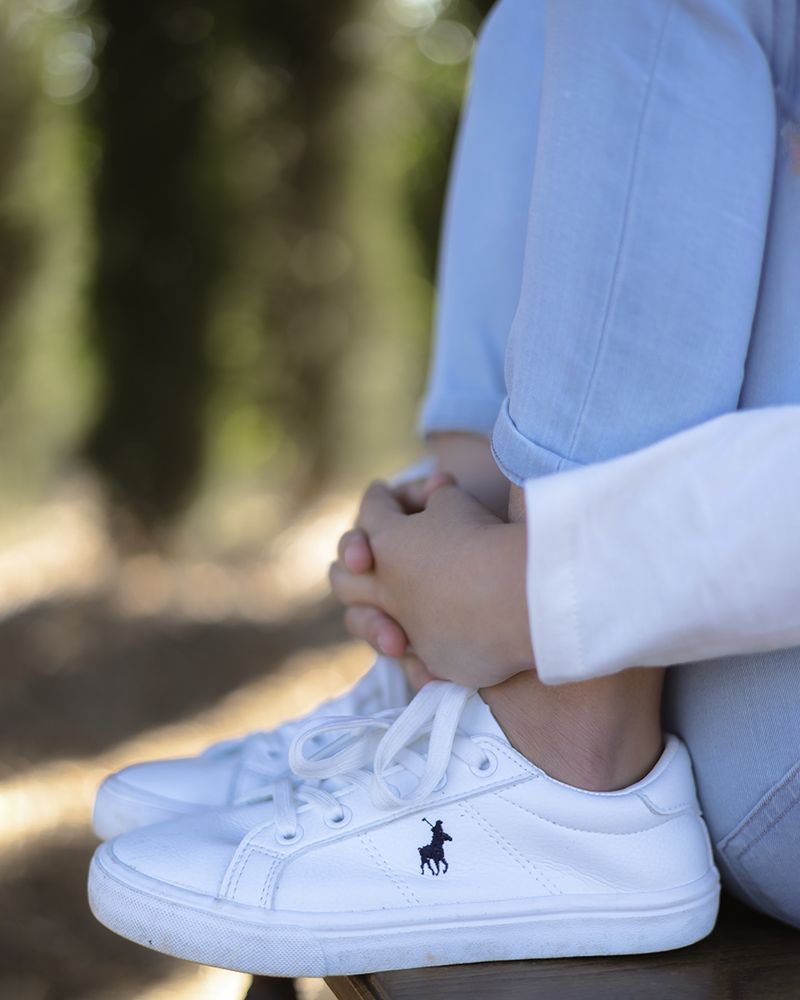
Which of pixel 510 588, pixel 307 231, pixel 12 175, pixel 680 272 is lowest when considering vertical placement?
pixel 307 231

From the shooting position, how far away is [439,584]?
60 centimetres

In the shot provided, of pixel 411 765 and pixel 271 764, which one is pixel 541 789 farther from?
pixel 271 764

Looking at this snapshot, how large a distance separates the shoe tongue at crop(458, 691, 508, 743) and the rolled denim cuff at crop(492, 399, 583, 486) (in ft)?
0.45

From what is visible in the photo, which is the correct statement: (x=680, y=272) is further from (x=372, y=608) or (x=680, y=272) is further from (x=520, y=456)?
(x=372, y=608)

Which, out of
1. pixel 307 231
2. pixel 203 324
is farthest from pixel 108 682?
pixel 307 231

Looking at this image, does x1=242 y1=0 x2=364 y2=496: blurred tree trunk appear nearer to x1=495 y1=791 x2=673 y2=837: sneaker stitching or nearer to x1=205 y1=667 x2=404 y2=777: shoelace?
x1=205 y1=667 x2=404 y2=777: shoelace

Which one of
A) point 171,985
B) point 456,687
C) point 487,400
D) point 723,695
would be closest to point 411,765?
point 456,687

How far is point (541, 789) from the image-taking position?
593 mm

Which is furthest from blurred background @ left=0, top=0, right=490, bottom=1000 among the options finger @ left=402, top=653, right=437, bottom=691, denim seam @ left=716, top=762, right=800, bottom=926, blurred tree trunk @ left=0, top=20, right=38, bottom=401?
denim seam @ left=716, top=762, right=800, bottom=926

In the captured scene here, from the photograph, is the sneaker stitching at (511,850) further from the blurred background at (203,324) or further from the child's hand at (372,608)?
the blurred background at (203,324)

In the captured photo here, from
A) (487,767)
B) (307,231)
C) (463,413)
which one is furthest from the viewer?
(307,231)

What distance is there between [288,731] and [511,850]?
0.22 metres

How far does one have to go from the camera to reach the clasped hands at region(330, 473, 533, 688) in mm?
567

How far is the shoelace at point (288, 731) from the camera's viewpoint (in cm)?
74
